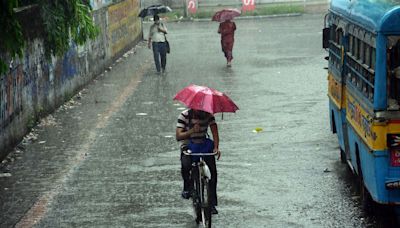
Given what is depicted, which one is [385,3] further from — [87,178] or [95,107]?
[95,107]

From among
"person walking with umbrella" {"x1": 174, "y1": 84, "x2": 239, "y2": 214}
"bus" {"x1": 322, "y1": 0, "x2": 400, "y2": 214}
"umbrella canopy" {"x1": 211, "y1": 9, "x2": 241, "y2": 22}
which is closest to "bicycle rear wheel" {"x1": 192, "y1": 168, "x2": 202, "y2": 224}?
"person walking with umbrella" {"x1": 174, "y1": 84, "x2": 239, "y2": 214}

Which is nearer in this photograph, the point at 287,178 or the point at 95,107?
the point at 287,178

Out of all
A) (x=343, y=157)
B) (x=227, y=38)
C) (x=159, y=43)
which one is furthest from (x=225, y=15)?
(x=343, y=157)

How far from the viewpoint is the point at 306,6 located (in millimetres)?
48969

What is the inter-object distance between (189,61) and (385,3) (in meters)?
19.6

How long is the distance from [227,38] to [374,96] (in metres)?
18.0

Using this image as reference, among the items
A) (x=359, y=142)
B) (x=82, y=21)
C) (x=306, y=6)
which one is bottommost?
(x=306, y=6)

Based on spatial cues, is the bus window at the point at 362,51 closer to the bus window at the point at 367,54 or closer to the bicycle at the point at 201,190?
the bus window at the point at 367,54

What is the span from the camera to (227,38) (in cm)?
2711

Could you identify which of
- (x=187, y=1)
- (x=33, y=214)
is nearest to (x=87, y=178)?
(x=33, y=214)

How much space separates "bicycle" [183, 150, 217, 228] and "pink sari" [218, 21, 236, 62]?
54.6 ft

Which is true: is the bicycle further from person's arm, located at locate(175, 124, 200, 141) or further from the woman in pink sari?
the woman in pink sari

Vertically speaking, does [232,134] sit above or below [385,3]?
below

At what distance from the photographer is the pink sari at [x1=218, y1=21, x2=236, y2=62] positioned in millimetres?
26891
